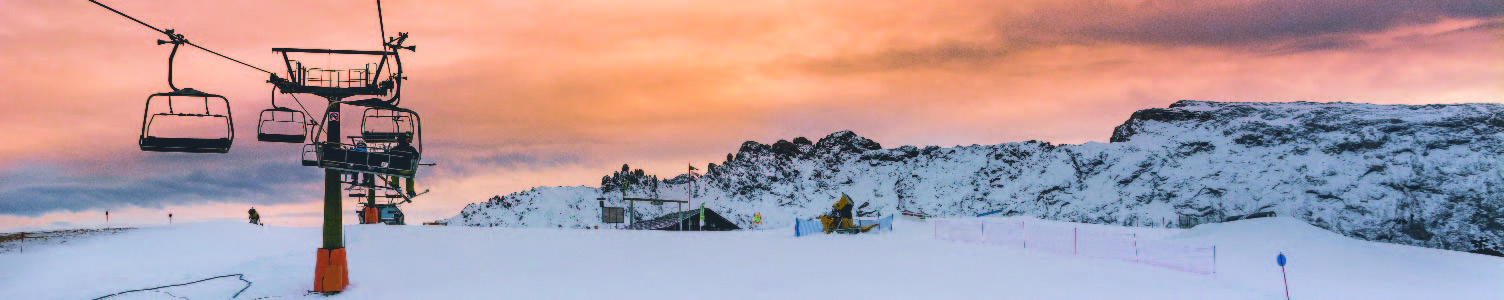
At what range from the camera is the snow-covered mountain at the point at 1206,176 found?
102188mm

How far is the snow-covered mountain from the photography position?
10219 centimetres

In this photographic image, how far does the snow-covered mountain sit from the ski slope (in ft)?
119

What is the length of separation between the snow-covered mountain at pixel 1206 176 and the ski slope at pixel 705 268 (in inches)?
1426

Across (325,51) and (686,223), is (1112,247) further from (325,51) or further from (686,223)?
(686,223)

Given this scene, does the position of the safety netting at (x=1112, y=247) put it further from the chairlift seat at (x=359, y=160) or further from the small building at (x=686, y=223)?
the chairlift seat at (x=359, y=160)

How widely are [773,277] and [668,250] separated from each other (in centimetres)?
1230

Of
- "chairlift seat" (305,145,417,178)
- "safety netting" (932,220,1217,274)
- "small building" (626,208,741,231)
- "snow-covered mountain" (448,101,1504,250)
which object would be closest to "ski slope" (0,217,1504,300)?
"safety netting" (932,220,1217,274)

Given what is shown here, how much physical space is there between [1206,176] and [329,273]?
129754mm

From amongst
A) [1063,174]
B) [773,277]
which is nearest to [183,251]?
[773,277]

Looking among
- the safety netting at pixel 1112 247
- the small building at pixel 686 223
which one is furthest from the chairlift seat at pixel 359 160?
the small building at pixel 686 223

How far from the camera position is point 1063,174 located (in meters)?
149

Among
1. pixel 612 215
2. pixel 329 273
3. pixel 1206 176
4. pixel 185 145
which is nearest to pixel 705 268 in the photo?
pixel 329 273

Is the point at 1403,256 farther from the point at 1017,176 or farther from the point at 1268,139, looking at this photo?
the point at 1017,176

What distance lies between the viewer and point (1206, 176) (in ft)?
413
